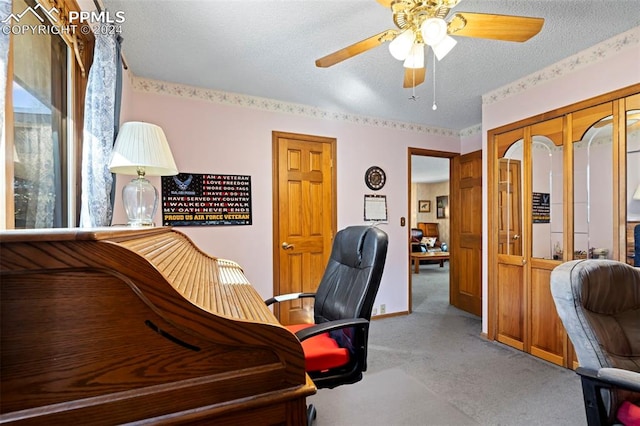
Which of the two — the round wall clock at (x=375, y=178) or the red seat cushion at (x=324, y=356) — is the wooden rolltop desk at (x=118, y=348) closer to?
the red seat cushion at (x=324, y=356)

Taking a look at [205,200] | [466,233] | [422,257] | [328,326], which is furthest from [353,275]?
[422,257]

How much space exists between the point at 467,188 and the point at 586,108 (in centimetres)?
169

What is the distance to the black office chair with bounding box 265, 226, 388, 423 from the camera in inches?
54.9

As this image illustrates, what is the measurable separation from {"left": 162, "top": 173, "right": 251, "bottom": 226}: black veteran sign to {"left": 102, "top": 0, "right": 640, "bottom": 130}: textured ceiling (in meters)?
0.87

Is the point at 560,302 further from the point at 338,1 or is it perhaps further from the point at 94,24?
the point at 94,24

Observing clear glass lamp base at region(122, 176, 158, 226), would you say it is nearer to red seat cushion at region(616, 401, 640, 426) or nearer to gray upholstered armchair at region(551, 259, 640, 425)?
gray upholstered armchair at region(551, 259, 640, 425)

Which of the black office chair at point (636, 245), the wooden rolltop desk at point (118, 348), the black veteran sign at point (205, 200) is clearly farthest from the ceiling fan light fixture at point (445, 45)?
the black veteran sign at point (205, 200)

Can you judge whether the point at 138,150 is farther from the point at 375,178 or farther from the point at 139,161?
the point at 375,178

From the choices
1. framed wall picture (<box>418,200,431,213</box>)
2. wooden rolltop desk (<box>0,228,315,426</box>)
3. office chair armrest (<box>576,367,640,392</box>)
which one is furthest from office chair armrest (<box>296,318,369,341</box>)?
framed wall picture (<box>418,200,431,213</box>)

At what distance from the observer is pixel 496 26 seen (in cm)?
140

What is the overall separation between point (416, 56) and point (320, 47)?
791 mm

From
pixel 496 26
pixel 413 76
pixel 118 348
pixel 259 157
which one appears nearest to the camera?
pixel 118 348

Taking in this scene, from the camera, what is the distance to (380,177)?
3633 millimetres

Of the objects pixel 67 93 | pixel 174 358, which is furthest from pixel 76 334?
pixel 67 93
